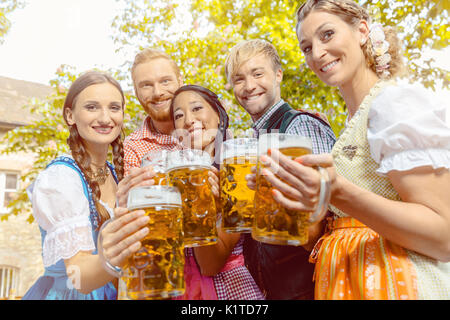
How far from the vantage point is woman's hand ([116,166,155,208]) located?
3.55ft

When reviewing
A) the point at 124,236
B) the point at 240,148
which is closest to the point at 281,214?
the point at 240,148

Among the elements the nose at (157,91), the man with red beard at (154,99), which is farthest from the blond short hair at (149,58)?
the nose at (157,91)

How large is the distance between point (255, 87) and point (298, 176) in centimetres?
103

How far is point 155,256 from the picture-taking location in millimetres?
921

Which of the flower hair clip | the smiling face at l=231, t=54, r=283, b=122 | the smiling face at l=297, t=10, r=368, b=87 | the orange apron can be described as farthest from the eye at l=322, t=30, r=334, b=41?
the orange apron

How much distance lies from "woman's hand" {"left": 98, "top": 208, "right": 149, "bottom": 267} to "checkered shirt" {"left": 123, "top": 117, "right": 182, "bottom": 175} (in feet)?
2.36

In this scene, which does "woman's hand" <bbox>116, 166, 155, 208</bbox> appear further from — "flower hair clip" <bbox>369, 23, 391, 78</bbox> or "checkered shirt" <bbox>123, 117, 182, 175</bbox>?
"flower hair clip" <bbox>369, 23, 391, 78</bbox>

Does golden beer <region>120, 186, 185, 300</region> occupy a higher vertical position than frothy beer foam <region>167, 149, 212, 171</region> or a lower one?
lower

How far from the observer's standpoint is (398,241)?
3.43 feet

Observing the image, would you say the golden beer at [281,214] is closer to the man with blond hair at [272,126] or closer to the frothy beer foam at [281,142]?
the frothy beer foam at [281,142]

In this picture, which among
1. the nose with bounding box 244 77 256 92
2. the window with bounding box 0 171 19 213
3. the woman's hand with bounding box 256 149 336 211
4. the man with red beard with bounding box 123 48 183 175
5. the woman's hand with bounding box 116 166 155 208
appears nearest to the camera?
the woman's hand with bounding box 256 149 336 211

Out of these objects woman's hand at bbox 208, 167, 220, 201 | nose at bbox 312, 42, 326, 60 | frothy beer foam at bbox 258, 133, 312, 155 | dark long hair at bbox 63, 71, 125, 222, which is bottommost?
woman's hand at bbox 208, 167, 220, 201
